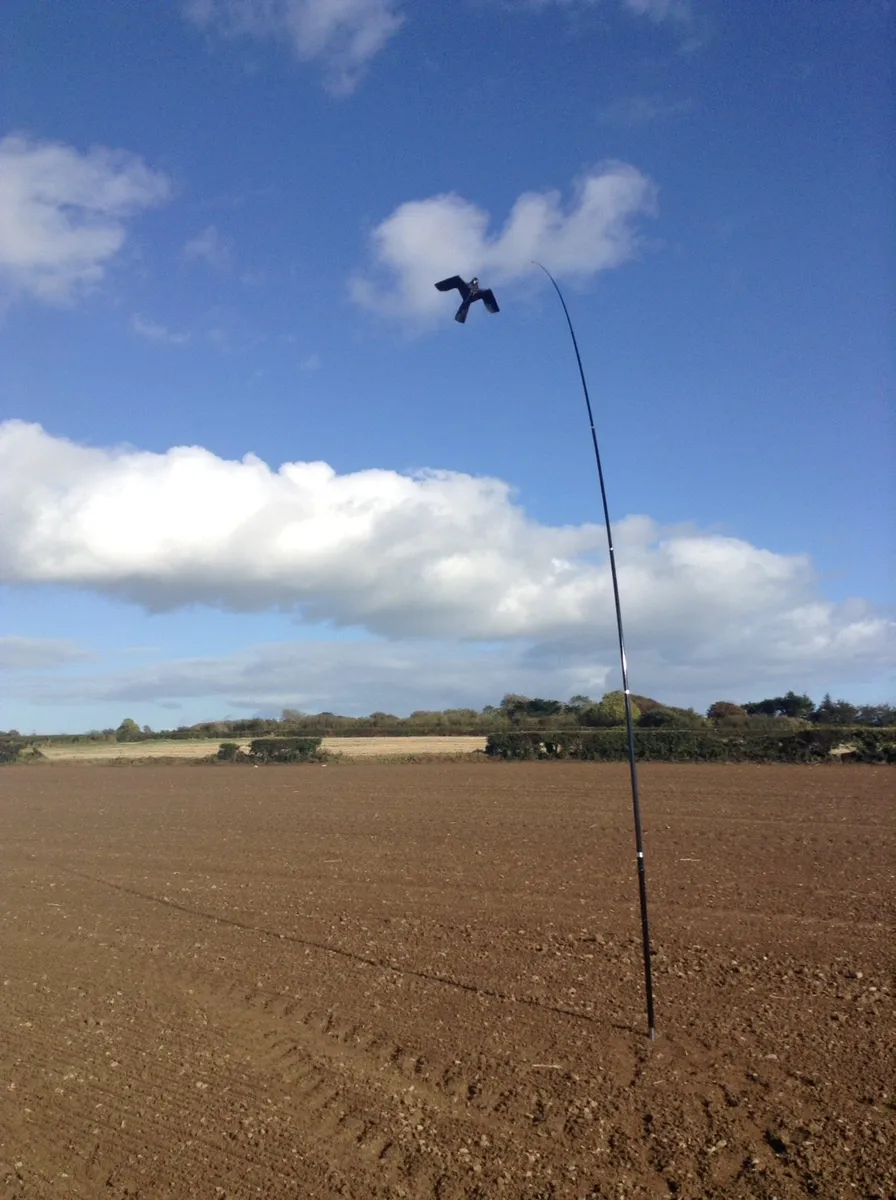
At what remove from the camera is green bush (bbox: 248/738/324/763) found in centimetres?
4604

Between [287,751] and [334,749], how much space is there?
24.7ft

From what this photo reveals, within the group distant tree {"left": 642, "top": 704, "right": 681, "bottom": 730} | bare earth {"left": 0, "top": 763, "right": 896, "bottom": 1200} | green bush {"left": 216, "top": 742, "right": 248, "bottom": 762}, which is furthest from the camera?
distant tree {"left": 642, "top": 704, "right": 681, "bottom": 730}

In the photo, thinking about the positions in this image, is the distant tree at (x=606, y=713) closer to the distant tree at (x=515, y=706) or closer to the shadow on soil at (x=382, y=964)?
the distant tree at (x=515, y=706)

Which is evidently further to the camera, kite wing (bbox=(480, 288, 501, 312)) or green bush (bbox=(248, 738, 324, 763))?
green bush (bbox=(248, 738, 324, 763))

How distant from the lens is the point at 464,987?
7875mm

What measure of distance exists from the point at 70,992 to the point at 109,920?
319 cm

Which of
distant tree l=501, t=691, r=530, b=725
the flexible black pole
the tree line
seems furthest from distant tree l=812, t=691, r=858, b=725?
the flexible black pole

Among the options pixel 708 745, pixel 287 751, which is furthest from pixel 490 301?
pixel 287 751

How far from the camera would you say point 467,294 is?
6973 millimetres

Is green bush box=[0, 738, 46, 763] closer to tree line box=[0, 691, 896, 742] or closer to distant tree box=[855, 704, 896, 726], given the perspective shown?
tree line box=[0, 691, 896, 742]

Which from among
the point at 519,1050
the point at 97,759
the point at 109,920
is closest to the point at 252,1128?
the point at 519,1050

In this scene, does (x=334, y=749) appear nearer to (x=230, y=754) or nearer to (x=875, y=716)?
(x=230, y=754)

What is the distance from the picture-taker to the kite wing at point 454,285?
272 inches

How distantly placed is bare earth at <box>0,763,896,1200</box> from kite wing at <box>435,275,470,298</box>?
546 centimetres
